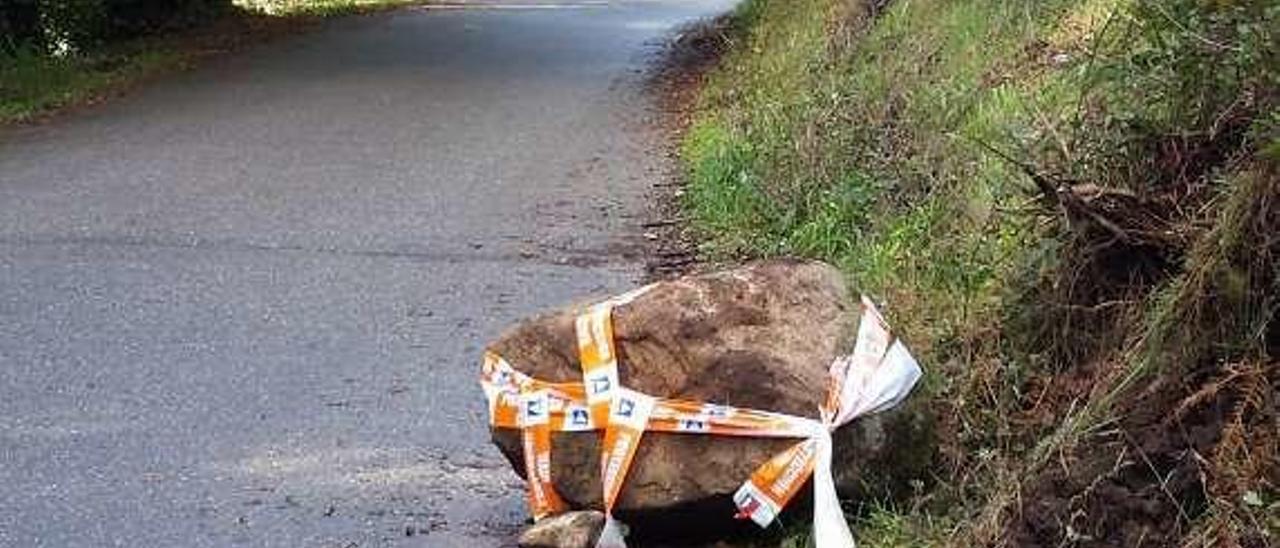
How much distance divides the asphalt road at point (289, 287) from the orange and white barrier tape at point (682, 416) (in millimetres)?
431

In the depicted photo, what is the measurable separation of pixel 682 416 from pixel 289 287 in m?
3.59

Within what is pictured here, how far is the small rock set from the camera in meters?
4.46

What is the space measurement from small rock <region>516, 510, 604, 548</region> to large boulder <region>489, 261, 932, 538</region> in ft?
0.20

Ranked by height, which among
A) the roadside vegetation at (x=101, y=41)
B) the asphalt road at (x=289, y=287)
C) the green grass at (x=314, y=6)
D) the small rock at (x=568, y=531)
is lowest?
the green grass at (x=314, y=6)

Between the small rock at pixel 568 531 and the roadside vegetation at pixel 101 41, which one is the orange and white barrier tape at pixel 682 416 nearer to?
the small rock at pixel 568 531

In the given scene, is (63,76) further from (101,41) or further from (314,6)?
(314,6)

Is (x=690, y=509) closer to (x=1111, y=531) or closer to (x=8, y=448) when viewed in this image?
(x=1111, y=531)

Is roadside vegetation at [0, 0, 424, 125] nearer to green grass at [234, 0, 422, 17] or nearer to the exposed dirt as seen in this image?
green grass at [234, 0, 422, 17]

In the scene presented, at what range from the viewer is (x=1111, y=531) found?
3.78 meters

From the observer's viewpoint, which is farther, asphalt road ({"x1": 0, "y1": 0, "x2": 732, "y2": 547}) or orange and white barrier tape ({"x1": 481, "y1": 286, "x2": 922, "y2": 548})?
asphalt road ({"x1": 0, "y1": 0, "x2": 732, "y2": 547})

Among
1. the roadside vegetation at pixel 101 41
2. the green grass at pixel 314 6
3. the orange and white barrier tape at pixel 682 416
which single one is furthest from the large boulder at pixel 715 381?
the green grass at pixel 314 6

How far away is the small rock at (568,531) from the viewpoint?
4465 mm

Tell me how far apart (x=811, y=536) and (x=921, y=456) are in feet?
1.24

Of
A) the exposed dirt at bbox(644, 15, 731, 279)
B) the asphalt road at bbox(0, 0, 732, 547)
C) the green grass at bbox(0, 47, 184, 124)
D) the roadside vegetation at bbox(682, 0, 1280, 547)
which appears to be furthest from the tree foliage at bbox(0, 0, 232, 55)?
the roadside vegetation at bbox(682, 0, 1280, 547)
